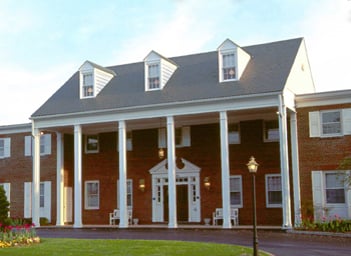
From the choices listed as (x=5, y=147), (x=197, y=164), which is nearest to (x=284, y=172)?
(x=197, y=164)

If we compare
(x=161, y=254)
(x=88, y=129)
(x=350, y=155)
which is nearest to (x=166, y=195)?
(x=88, y=129)

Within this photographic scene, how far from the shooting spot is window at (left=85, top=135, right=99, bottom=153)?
33.5 m

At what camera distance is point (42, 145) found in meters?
33.9

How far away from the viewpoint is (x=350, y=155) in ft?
83.3

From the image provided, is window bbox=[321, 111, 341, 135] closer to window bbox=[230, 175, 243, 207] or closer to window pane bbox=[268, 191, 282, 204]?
window pane bbox=[268, 191, 282, 204]

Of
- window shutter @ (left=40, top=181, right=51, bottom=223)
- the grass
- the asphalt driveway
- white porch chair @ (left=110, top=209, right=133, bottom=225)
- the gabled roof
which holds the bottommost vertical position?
the asphalt driveway

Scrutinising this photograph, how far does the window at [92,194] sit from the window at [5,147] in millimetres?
5653

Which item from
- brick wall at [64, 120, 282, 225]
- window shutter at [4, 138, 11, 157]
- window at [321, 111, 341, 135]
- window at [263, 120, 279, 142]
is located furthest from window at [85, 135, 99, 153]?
window at [321, 111, 341, 135]

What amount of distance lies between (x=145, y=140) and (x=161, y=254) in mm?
17327

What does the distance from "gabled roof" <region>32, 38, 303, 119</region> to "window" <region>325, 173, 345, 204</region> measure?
5.02 meters

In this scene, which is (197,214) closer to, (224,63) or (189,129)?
(189,129)

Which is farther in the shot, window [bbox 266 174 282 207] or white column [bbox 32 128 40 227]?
white column [bbox 32 128 40 227]

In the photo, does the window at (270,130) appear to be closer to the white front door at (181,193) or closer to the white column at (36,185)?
the white front door at (181,193)

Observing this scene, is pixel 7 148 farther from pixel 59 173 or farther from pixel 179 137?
pixel 179 137
